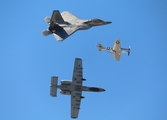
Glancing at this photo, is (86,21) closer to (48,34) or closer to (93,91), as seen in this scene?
(48,34)

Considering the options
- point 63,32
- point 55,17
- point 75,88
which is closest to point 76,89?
point 75,88

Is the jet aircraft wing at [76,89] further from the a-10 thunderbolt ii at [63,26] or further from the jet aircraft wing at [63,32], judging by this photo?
the a-10 thunderbolt ii at [63,26]

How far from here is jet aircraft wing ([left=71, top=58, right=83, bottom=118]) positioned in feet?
189

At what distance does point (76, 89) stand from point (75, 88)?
0.37 meters

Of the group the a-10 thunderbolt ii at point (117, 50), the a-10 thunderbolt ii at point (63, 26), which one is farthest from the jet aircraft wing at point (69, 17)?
the a-10 thunderbolt ii at point (117, 50)

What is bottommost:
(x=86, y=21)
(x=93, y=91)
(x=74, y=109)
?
(x=74, y=109)

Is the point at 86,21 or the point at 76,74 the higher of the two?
the point at 86,21

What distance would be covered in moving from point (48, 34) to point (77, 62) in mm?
9387

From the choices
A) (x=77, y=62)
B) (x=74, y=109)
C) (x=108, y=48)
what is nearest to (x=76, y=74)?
(x=77, y=62)

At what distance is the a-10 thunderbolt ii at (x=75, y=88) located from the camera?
2219 inches

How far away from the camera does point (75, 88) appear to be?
57250 mm

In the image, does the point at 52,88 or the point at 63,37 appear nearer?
the point at 63,37

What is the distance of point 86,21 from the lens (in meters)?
54.7

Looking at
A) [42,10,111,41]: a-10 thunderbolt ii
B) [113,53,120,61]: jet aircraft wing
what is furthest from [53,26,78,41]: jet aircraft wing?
[113,53,120,61]: jet aircraft wing
